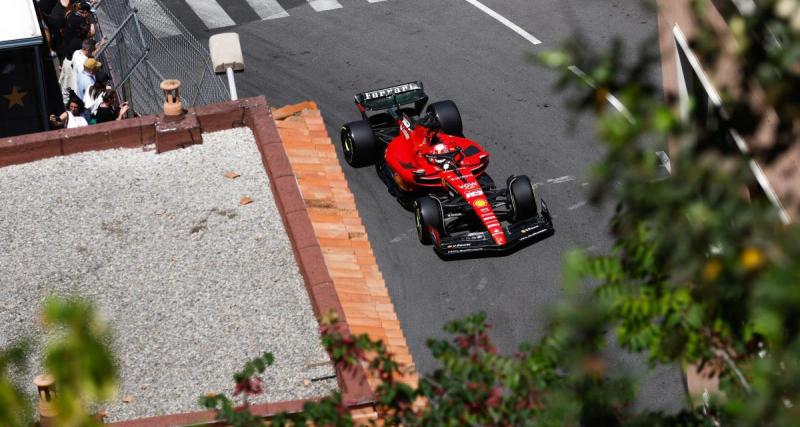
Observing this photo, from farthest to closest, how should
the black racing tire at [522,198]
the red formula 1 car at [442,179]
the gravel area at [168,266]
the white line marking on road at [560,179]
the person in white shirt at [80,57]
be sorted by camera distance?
the person in white shirt at [80,57] → the white line marking on road at [560,179] → the black racing tire at [522,198] → the red formula 1 car at [442,179] → the gravel area at [168,266]

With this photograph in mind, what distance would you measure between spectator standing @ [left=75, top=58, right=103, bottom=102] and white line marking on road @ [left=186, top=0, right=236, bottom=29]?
17.2ft

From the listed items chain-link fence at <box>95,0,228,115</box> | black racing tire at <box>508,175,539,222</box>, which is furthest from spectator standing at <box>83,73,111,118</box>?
black racing tire at <box>508,175,539,222</box>

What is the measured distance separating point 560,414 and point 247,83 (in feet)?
51.9

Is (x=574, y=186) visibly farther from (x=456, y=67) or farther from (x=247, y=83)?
(x=247, y=83)

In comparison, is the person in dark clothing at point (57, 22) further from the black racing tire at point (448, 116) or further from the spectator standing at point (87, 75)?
the black racing tire at point (448, 116)

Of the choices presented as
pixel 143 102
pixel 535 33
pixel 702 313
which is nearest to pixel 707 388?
pixel 702 313

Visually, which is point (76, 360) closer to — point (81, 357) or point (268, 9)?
point (81, 357)

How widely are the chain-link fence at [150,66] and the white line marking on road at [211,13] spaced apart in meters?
2.79

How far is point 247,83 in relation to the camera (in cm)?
2105

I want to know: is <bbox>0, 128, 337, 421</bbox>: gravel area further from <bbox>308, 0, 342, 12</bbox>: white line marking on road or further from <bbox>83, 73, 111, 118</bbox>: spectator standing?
<bbox>308, 0, 342, 12</bbox>: white line marking on road

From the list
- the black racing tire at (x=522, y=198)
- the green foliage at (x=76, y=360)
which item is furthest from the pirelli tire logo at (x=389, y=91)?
the green foliage at (x=76, y=360)

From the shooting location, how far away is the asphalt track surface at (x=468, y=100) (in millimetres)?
15086

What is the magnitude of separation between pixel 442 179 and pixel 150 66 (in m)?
5.13

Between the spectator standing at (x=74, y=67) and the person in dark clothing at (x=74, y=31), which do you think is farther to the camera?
the person in dark clothing at (x=74, y=31)
